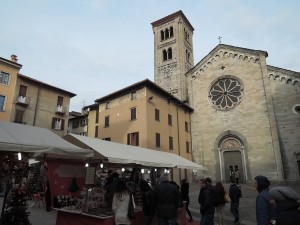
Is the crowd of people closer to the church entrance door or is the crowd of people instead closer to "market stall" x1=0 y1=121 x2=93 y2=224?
"market stall" x1=0 y1=121 x2=93 y2=224

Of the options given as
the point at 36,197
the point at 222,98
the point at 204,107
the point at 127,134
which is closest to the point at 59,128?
the point at 127,134

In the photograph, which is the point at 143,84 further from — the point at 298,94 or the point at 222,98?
the point at 298,94

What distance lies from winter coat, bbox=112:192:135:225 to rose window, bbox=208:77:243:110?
21.7 metres

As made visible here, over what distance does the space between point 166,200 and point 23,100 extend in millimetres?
22551

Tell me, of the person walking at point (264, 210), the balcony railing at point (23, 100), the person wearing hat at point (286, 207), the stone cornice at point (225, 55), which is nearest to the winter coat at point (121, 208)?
the person walking at point (264, 210)

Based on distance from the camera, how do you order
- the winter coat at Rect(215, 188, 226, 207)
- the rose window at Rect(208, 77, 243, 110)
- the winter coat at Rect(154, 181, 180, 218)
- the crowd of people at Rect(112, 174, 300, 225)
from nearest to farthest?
the crowd of people at Rect(112, 174, 300, 225) < the winter coat at Rect(154, 181, 180, 218) < the winter coat at Rect(215, 188, 226, 207) < the rose window at Rect(208, 77, 243, 110)

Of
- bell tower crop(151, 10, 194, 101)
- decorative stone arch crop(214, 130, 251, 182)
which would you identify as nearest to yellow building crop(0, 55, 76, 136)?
bell tower crop(151, 10, 194, 101)

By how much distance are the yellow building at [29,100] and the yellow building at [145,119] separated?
4.19m

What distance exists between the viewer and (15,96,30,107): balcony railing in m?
23.1

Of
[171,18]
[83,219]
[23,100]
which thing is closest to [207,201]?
[83,219]

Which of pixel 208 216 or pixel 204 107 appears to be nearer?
pixel 208 216

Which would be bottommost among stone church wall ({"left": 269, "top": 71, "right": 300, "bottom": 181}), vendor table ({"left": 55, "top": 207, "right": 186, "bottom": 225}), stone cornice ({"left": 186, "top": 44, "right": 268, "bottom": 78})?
vendor table ({"left": 55, "top": 207, "right": 186, "bottom": 225})

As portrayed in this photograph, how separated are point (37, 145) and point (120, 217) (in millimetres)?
2738

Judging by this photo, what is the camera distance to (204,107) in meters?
26.6
